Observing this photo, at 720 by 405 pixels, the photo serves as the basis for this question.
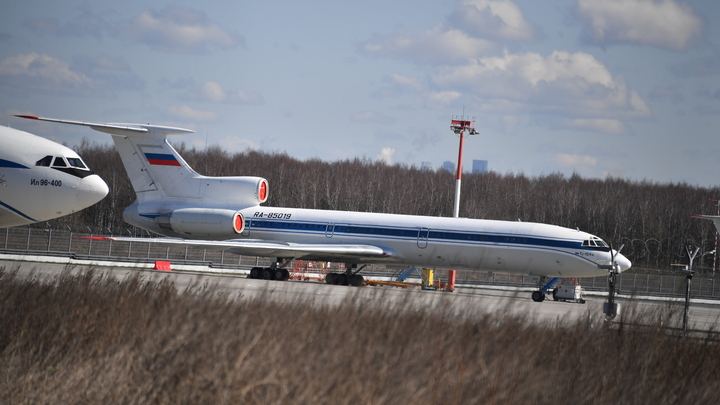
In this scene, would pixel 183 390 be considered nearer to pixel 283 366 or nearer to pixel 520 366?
pixel 283 366

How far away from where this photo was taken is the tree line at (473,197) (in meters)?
75.4

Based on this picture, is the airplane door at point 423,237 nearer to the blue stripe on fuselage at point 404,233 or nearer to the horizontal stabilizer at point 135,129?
A: the blue stripe on fuselage at point 404,233

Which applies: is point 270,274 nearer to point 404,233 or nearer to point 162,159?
point 404,233

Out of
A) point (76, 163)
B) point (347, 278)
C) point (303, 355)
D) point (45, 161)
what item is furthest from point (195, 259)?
point (303, 355)

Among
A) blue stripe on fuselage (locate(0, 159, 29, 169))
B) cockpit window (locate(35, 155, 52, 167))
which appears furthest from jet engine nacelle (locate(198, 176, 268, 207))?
blue stripe on fuselage (locate(0, 159, 29, 169))

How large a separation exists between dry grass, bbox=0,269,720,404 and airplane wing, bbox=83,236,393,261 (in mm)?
16221

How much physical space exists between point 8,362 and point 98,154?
292 feet

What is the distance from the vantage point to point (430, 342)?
9211 mm

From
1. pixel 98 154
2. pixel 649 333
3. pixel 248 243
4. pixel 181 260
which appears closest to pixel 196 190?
pixel 248 243

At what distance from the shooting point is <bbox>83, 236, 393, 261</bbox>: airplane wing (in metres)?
27.9

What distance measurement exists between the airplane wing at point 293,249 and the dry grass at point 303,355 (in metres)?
16.2

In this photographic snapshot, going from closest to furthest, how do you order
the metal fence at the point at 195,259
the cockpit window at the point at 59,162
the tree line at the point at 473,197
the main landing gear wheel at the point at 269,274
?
the cockpit window at the point at 59,162 → the main landing gear wheel at the point at 269,274 → the metal fence at the point at 195,259 → the tree line at the point at 473,197

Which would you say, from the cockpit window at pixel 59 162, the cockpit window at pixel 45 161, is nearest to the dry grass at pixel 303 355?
the cockpit window at pixel 45 161

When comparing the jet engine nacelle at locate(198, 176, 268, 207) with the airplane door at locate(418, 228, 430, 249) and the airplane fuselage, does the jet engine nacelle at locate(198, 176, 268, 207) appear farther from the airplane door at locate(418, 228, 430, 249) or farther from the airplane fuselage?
the airplane door at locate(418, 228, 430, 249)
